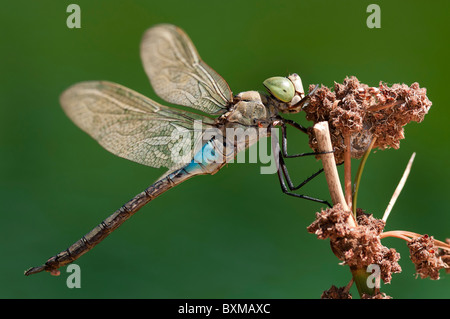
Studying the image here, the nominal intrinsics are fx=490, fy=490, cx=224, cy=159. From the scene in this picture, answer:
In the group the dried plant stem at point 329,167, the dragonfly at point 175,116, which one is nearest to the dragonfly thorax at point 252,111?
the dragonfly at point 175,116

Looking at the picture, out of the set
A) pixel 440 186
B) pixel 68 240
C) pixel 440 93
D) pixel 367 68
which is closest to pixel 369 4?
pixel 367 68

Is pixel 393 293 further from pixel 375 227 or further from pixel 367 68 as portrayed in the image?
pixel 375 227

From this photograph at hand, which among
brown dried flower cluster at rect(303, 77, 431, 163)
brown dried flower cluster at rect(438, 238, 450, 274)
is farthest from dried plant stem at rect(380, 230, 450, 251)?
brown dried flower cluster at rect(303, 77, 431, 163)

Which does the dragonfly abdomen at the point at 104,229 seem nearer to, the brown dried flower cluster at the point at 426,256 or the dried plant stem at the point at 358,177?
the dried plant stem at the point at 358,177

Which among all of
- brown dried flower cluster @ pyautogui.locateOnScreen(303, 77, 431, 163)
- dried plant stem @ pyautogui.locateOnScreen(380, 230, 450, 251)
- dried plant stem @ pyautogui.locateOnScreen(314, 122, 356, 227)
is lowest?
dried plant stem @ pyautogui.locateOnScreen(380, 230, 450, 251)

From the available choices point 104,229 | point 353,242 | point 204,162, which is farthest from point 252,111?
point 104,229

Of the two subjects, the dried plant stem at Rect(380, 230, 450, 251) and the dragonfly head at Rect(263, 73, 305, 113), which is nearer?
the dried plant stem at Rect(380, 230, 450, 251)

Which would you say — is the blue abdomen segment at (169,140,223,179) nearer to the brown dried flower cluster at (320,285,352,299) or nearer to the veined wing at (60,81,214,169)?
the veined wing at (60,81,214,169)
